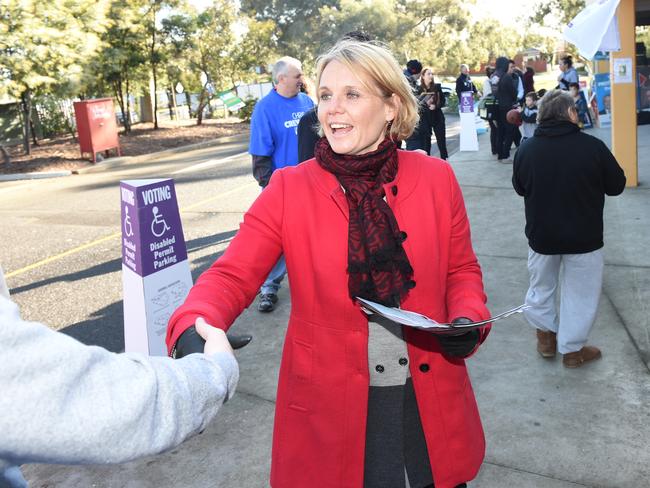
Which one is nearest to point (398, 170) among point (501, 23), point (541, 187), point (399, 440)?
point (399, 440)

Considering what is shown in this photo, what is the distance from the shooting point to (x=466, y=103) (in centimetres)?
1526

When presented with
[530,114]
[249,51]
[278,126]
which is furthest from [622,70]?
[249,51]

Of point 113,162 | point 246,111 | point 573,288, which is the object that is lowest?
point 573,288

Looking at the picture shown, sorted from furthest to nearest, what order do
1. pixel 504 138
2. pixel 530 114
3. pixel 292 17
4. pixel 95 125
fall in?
1. pixel 292 17
2. pixel 95 125
3. pixel 504 138
4. pixel 530 114

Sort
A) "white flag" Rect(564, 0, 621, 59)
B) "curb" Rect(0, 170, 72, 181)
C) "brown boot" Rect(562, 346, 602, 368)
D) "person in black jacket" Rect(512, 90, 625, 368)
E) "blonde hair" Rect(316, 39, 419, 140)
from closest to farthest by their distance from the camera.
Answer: "blonde hair" Rect(316, 39, 419, 140), "person in black jacket" Rect(512, 90, 625, 368), "brown boot" Rect(562, 346, 602, 368), "white flag" Rect(564, 0, 621, 59), "curb" Rect(0, 170, 72, 181)

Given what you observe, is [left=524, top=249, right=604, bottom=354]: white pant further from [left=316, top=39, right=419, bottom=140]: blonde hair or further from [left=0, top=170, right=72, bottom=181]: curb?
[left=0, top=170, right=72, bottom=181]: curb

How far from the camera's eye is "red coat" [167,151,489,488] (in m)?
2.17

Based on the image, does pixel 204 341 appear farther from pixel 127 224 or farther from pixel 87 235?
pixel 87 235

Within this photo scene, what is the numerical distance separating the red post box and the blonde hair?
1804cm

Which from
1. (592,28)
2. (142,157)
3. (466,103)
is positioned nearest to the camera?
(592,28)

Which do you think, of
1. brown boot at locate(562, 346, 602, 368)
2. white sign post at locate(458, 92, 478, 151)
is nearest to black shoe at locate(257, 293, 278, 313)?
brown boot at locate(562, 346, 602, 368)

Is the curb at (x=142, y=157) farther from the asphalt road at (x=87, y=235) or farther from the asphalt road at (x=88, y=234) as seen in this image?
the asphalt road at (x=87, y=235)

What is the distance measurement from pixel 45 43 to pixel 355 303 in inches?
708

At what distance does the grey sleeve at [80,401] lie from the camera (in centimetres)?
96
